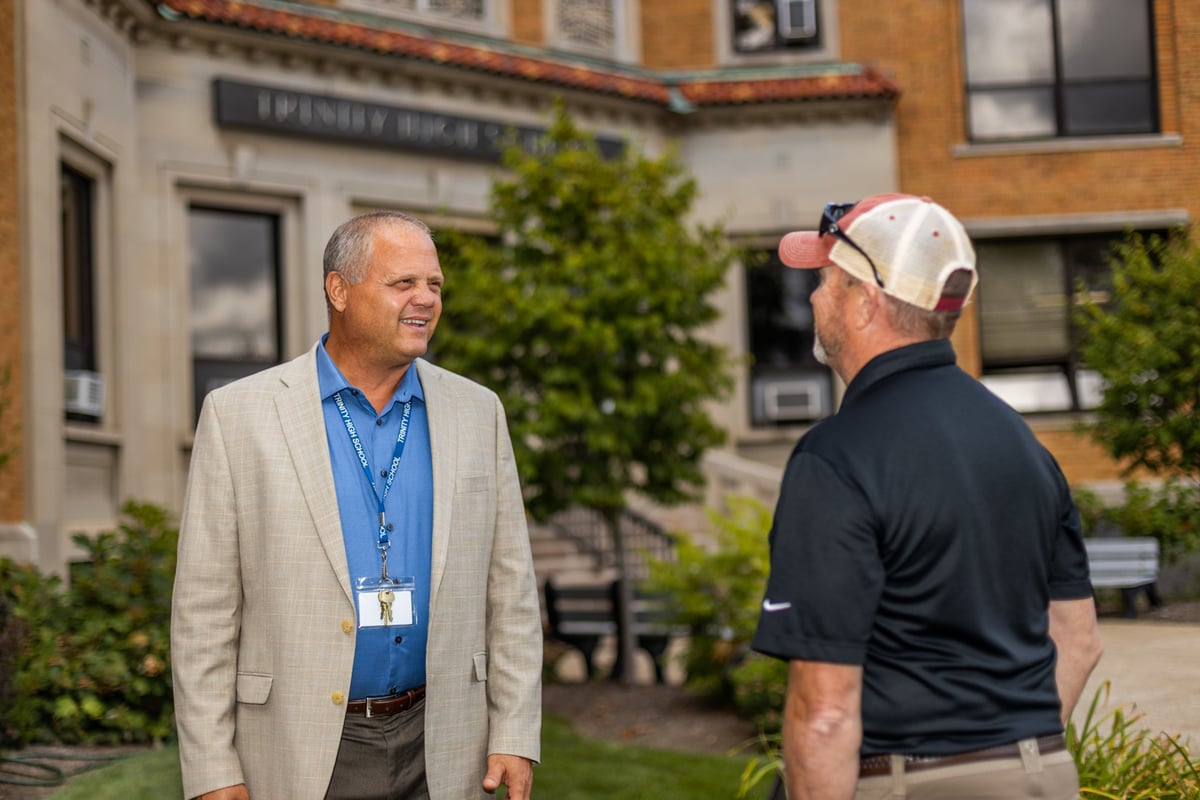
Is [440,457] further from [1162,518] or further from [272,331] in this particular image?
[272,331]

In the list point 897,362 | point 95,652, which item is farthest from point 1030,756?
point 95,652

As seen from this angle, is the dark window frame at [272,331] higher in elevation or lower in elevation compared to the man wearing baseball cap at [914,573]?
higher

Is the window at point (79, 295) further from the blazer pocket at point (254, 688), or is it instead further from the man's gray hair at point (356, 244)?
the blazer pocket at point (254, 688)

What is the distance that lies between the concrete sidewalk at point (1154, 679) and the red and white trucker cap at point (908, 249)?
4023mm

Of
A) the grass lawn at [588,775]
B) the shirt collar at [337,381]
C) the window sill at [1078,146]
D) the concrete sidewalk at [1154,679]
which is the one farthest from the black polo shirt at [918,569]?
the window sill at [1078,146]

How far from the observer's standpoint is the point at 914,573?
2.48 meters

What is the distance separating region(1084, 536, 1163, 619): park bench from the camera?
1147 cm

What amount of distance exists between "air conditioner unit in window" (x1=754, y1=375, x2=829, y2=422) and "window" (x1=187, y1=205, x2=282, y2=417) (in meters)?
7.06

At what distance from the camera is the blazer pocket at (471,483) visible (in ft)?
11.8

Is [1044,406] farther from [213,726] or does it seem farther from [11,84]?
[213,726]

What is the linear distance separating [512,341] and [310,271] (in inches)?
206

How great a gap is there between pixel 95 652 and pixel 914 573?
6.76 metres

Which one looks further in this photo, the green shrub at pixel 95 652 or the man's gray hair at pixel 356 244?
the green shrub at pixel 95 652

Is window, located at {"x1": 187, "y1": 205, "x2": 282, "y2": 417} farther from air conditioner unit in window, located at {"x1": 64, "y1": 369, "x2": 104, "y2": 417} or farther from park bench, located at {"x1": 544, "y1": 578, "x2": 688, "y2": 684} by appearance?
park bench, located at {"x1": 544, "y1": 578, "x2": 688, "y2": 684}
